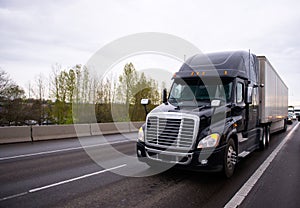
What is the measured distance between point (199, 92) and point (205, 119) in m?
1.31

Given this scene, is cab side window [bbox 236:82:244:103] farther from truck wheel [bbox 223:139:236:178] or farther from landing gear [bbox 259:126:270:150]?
landing gear [bbox 259:126:270:150]

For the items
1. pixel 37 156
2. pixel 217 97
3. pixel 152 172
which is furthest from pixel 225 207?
pixel 37 156

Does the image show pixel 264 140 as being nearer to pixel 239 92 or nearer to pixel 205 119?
pixel 239 92

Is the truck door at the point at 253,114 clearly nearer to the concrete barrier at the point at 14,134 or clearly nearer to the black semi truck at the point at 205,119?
the black semi truck at the point at 205,119

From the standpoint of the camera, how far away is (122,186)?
494cm

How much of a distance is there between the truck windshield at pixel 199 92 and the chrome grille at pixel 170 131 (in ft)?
3.12

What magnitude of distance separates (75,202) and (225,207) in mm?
2669

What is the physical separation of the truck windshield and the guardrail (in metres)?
9.17

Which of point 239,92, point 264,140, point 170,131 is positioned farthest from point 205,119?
point 264,140

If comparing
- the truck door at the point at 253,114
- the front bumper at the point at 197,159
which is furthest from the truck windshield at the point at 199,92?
the truck door at the point at 253,114

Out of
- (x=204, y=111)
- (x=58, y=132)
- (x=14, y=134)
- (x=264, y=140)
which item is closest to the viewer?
(x=204, y=111)

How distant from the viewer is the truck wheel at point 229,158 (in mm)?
5332

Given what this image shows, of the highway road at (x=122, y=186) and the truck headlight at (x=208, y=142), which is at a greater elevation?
the truck headlight at (x=208, y=142)

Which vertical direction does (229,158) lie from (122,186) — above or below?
above
